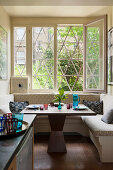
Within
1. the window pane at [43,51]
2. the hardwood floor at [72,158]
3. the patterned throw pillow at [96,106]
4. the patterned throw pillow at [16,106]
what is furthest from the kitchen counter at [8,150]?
the window pane at [43,51]

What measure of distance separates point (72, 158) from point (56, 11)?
3.18 m

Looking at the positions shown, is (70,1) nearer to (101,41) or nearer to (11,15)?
(101,41)

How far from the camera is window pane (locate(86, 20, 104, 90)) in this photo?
14.4 ft

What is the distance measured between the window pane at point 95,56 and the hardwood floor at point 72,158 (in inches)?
60.0

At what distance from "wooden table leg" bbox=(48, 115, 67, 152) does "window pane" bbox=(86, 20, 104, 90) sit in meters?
1.73

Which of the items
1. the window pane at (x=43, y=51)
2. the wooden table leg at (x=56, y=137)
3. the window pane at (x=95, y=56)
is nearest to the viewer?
the wooden table leg at (x=56, y=137)

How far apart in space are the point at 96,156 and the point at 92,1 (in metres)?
2.58

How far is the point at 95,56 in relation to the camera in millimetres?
4430

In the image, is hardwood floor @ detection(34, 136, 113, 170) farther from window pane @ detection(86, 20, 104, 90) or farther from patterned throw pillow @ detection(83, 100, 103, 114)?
window pane @ detection(86, 20, 104, 90)

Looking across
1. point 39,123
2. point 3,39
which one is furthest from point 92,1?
point 39,123

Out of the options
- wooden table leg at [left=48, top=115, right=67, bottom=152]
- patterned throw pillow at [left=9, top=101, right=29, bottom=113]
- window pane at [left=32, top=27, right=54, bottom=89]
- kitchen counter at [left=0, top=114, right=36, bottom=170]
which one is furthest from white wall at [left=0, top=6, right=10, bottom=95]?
kitchen counter at [left=0, top=114, right=36, bottom=170]

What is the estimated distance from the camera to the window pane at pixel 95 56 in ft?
14.4

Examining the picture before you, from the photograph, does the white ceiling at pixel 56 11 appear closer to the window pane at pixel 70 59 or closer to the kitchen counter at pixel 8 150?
the window pane at pixel 70 59

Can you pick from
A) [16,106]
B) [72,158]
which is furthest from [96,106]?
[16,106]
